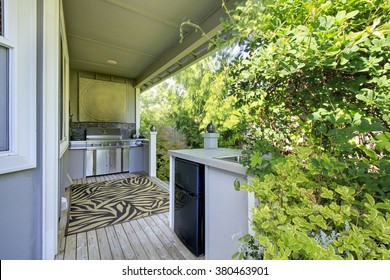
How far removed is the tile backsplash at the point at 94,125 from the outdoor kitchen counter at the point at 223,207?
4.30 meters

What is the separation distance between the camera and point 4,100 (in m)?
1.24

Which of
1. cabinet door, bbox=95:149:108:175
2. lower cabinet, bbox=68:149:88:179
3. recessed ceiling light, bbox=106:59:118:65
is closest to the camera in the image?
recessed ceiling light, bbox=106:59:118:65

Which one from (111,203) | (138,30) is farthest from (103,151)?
(138,30)

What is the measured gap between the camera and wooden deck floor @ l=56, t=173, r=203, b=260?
5.82 ft

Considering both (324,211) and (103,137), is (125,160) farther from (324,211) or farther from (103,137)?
(324,211)

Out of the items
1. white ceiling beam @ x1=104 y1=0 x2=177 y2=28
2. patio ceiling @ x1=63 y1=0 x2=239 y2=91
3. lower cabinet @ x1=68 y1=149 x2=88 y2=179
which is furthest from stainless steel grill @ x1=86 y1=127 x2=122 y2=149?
A: white ceiling beam @ x1=104 y1=0 x2=177 y2=28

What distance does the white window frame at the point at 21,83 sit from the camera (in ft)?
4.07

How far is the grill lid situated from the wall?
11.8 ft

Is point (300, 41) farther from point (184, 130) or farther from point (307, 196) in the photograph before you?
point (184, 130)

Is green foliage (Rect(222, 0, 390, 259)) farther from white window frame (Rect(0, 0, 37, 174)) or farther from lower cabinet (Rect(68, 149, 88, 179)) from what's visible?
lower cabinet (Rect(68, 149, 88, 179))

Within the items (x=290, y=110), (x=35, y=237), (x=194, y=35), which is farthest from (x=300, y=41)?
(x=194, y=35)

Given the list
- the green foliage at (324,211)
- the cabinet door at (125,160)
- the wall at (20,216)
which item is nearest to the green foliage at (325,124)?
the green foliage at (324,211)

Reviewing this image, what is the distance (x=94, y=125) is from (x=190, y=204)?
4378mm

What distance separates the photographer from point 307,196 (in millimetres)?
728
